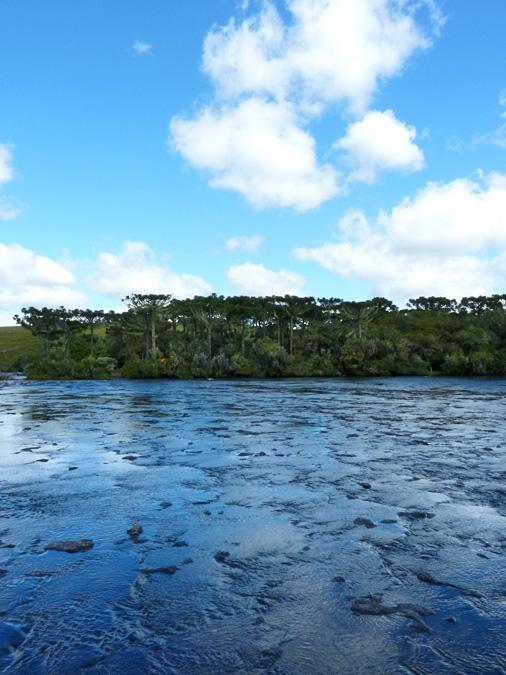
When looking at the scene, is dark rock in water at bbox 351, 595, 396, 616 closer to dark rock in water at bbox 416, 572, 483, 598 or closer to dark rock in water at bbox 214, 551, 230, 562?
dark rock in water at bbox 416, 572, 483, 598

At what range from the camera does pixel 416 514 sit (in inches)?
491

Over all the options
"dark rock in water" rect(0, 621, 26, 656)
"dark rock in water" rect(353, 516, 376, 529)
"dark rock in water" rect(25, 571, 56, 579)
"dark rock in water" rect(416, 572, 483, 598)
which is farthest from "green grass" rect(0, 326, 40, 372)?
"dark rock in water" rect(416, 572, 483, 598)

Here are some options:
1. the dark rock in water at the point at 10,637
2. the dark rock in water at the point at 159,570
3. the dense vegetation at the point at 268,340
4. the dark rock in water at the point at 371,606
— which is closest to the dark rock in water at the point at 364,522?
the dark rock in water at the point at 371,606

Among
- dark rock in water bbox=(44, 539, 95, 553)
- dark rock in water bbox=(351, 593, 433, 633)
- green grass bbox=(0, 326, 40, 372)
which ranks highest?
green grass bbox=(0, 326, 40, 372)

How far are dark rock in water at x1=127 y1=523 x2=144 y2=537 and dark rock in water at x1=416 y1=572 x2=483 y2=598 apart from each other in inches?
239

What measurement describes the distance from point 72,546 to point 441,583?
24.3 feet

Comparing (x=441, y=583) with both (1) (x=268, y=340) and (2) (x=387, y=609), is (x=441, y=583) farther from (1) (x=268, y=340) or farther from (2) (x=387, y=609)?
(1) (x=268, y=340)

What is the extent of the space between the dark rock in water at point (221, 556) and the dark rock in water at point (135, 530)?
2.19 meters

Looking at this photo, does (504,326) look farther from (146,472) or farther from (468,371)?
(146,472)

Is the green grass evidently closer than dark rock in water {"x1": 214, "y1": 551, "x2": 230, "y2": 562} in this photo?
No

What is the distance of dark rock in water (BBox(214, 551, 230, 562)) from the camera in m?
9.95

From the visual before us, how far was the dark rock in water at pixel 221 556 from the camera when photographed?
995 cm

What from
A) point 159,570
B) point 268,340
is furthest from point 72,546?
point 268,340

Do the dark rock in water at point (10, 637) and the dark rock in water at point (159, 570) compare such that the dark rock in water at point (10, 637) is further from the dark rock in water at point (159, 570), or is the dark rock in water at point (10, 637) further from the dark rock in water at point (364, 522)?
the dark rock in water at point (364, 522)
